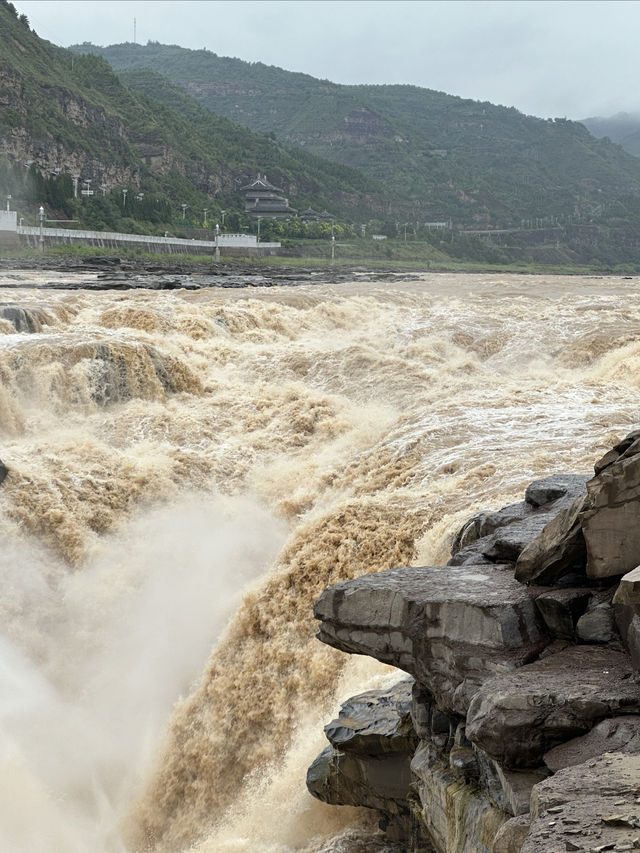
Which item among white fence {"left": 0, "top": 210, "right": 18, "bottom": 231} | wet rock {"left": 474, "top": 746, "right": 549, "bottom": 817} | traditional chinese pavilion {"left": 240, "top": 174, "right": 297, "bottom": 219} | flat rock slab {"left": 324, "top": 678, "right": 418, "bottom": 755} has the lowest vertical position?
flat rock slab {"left": 324, "top": 678, "right": 418, "bottom": 755}

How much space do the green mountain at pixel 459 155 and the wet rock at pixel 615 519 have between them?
368 ft

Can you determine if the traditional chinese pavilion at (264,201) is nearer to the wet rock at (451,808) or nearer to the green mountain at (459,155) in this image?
the green mountain at (459,155)

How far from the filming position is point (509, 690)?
15.6 feet

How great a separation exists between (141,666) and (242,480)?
4.79m

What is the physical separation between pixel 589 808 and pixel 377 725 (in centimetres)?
301

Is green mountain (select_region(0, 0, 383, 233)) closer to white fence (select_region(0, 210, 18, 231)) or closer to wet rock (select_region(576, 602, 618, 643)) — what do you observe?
white fence (select_region(0, 210, 18, 231))

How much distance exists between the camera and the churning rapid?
859 cm

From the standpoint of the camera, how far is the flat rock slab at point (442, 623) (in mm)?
5396

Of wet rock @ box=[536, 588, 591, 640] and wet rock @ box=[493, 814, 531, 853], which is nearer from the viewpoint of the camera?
wet rock @ box=[493, 814, 531, 853]

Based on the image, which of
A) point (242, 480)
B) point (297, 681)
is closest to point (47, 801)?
point (297, 681)

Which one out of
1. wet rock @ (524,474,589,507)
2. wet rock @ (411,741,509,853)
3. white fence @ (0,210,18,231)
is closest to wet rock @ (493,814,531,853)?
wet rock @ (411,741,509,853)

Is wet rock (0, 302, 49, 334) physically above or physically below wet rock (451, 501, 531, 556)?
above

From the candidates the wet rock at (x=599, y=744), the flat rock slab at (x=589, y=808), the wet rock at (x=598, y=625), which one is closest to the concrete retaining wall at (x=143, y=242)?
the wet rock at (x=598, y=625)

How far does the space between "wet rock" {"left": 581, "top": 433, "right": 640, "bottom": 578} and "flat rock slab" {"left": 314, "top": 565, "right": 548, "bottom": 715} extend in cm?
52
